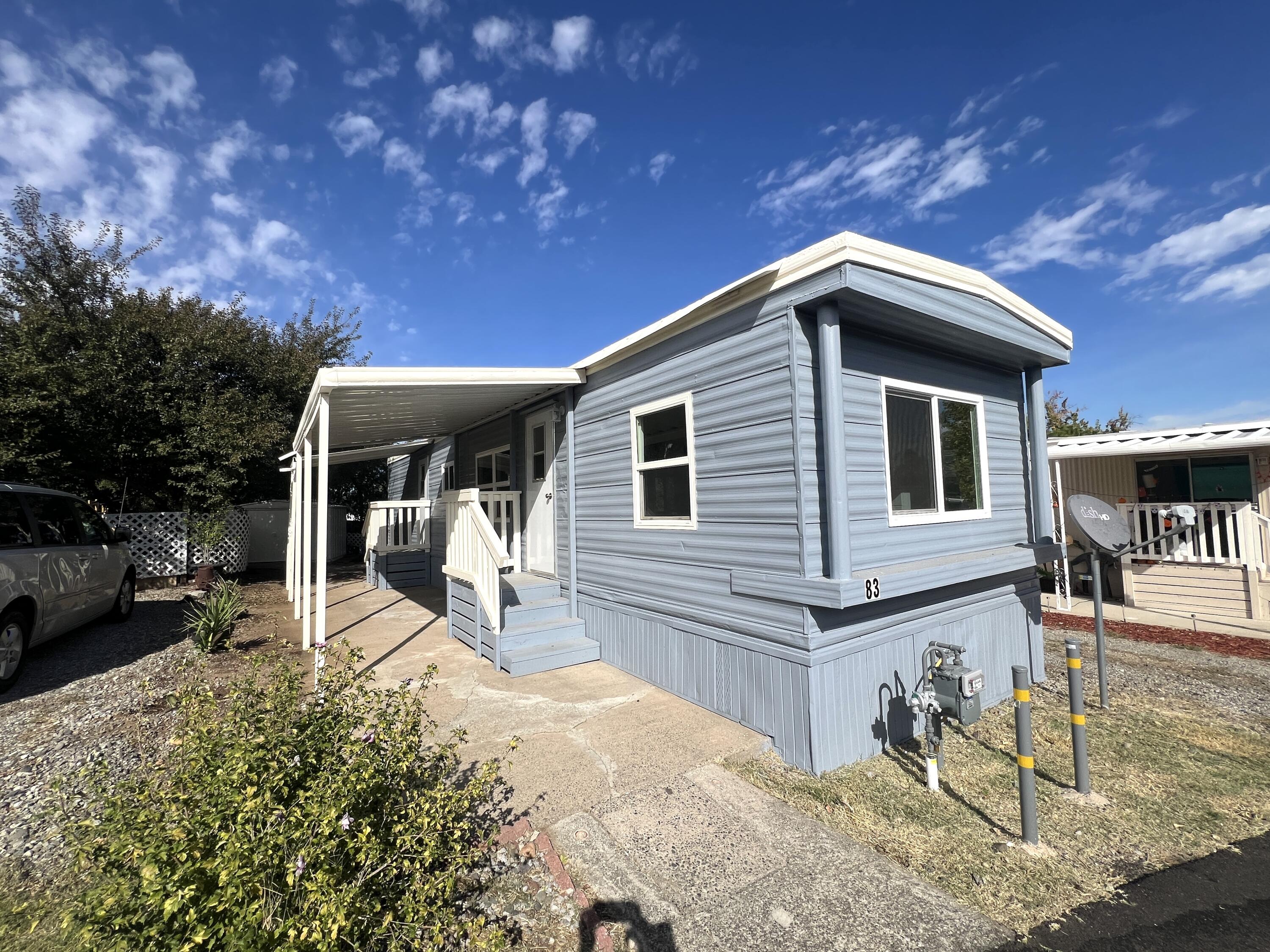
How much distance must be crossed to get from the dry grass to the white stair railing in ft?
15.7

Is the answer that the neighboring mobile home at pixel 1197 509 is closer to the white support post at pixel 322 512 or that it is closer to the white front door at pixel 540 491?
the white front door at pixel 540 491

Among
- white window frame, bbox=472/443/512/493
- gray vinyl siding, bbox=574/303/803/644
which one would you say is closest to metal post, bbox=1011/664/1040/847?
gray vinyl siding, bbox=574/303/803/644

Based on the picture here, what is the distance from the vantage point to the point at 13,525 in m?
5.18

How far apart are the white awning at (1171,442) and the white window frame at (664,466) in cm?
821

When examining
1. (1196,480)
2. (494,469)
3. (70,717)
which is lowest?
(70,717)

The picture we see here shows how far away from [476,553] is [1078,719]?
202 inches

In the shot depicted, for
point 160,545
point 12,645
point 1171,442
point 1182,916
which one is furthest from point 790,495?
point 160,545

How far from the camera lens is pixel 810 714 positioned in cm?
350

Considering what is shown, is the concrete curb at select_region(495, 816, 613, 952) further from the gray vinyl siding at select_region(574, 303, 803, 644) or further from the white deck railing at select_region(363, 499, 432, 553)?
the white deck railing at select_region(363, 499, 432, 553)

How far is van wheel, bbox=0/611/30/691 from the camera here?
4.79 metres

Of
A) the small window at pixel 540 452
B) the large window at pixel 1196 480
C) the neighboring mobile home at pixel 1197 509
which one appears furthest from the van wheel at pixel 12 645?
the large window at pixel 1196 480

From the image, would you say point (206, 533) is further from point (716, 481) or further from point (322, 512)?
point (716, 481)

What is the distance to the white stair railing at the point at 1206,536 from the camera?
764 cm

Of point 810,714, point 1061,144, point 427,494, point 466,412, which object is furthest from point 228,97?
point 1061,144
